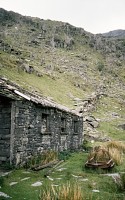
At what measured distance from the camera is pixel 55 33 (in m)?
89.6

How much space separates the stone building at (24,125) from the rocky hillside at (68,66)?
9.68m

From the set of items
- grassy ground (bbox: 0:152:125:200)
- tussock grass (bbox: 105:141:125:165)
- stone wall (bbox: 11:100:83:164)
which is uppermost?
stone wall (bbox: 11:100:83:164)

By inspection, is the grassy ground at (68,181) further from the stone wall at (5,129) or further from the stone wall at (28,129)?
the stone wall at (28,129)

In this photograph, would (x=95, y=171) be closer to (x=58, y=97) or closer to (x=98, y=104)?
(x=58, y=97)

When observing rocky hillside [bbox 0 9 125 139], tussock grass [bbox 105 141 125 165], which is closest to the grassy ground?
tussock grass [bbox 105 141 125 165]

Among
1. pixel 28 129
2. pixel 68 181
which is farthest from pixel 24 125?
pixel 68 181

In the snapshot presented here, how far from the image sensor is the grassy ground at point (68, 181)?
33.5 feet

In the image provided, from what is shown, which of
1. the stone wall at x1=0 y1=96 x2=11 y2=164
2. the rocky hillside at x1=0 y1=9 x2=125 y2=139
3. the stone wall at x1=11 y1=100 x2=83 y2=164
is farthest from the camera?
the rocky hillside at x1=0 y1=9 x2=125 y2=139

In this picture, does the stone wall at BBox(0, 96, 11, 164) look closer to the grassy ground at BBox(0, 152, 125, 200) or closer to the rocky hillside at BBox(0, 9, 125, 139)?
the grassy ground at BBox(0, 152, 125, 200)

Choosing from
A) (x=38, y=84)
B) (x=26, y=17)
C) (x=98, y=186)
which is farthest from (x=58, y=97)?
(x=26, y=17)

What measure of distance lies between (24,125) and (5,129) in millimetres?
1063

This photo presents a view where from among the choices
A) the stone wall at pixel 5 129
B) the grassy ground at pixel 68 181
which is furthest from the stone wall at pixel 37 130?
the grassy ground at pixel 68 181

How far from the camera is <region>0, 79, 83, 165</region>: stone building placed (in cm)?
1459

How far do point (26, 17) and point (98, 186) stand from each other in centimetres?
8742
